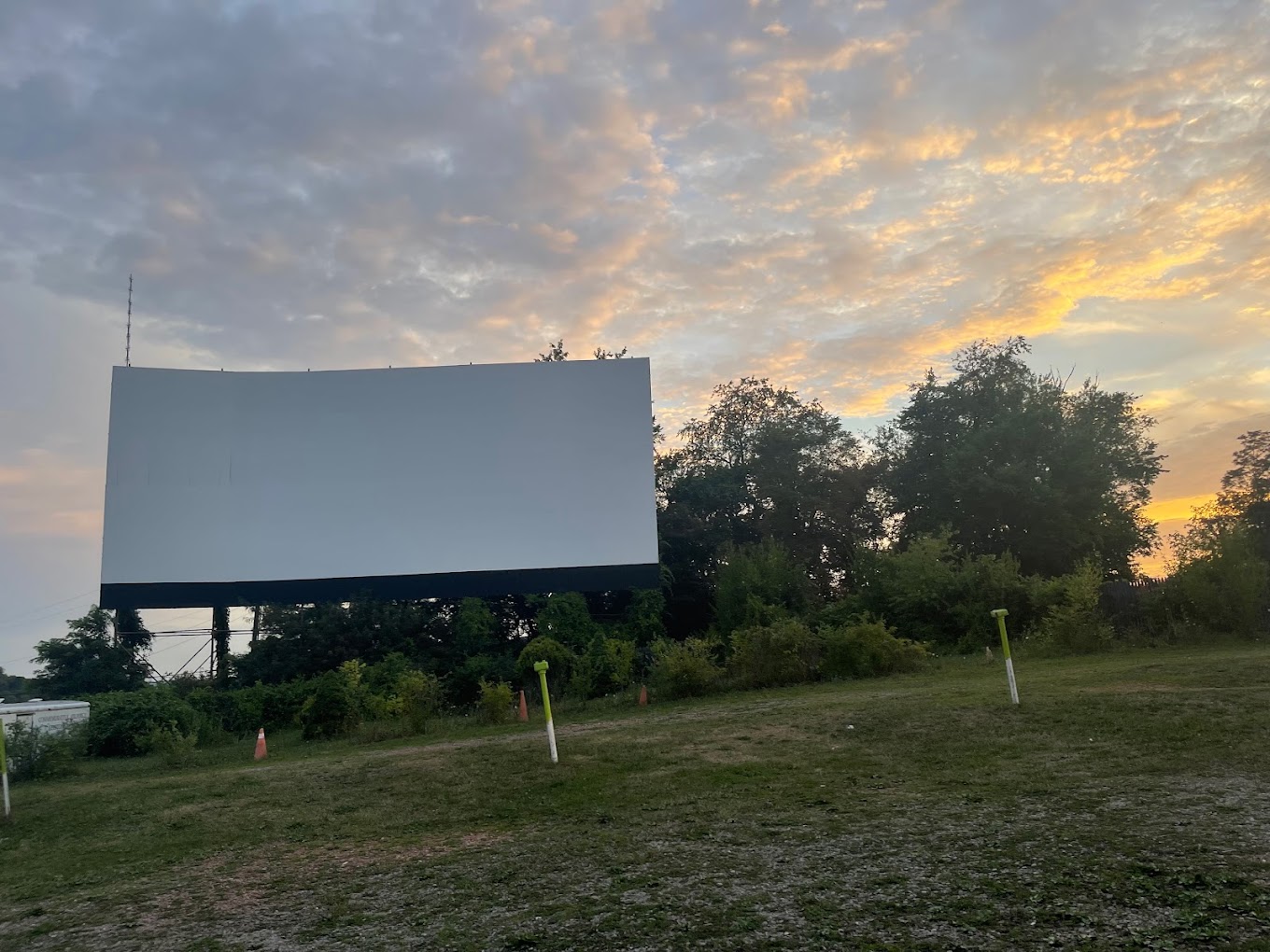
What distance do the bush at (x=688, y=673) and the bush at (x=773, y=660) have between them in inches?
17.9

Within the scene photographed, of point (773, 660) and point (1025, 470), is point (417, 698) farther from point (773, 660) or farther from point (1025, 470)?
point (1025, 470)

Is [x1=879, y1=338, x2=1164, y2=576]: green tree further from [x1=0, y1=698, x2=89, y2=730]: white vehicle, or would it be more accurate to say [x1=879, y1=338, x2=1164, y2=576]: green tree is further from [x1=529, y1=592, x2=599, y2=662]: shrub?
[x1=0, y1=698, x2=89, y2=730]: white vehicle

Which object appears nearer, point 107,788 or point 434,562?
point 107,788

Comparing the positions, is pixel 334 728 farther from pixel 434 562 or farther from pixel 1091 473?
pixel 1091 473

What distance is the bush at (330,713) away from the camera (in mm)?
15023

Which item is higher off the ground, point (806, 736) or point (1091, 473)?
point (1091, 473)

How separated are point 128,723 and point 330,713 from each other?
14.4 feet

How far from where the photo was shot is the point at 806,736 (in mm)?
9305

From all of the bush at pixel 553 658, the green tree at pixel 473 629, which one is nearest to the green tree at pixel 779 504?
the green tree at pixel 473 629

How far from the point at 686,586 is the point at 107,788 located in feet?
72.8

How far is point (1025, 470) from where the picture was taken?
91.0 ft

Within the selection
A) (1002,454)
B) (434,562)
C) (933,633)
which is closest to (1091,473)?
(1002,454)

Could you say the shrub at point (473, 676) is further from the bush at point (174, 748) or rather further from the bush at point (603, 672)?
the bush at point (174, 748)

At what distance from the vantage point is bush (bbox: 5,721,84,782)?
41.9 ft
